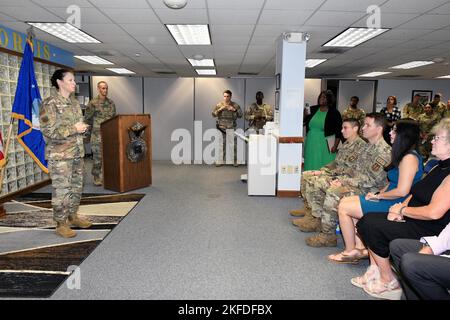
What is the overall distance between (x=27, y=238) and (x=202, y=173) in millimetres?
4171

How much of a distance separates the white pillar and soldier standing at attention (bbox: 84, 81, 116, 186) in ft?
9.72

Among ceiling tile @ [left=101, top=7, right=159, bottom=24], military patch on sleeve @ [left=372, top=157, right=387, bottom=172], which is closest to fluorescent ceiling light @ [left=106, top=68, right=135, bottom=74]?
ceiling tile @ [left=101, top=7, right=159, bottom=24]

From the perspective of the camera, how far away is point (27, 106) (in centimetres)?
408

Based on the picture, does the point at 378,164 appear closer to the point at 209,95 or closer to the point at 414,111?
the point at 414,111

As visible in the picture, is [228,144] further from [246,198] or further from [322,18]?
[322,18]

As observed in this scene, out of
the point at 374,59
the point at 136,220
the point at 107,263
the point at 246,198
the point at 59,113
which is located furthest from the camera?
the point at 374,59

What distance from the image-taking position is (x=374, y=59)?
6.73 m

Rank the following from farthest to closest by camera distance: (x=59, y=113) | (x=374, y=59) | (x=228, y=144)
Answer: (x=228, y=144)
(x=374, y=59)
(x=59, y=113)

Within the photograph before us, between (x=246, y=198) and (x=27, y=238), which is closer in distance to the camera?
(x=27, y=238)

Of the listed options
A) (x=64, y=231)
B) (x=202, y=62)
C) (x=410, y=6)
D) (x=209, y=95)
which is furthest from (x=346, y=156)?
(x=209, y=95)

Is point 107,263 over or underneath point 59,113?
underneath

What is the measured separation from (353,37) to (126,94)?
6731 mm

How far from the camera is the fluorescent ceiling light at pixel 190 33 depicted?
4410 millimetres
